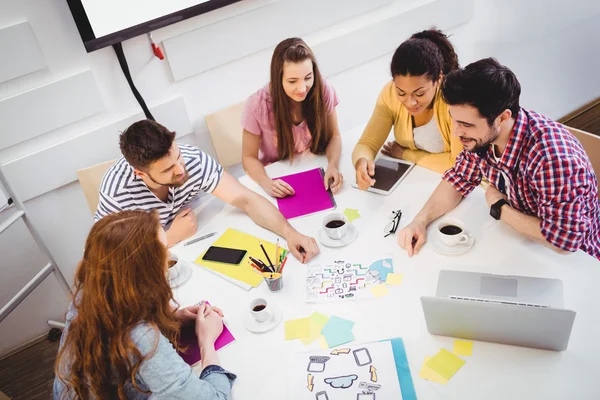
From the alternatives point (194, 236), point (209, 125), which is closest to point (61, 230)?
point (209, 125)

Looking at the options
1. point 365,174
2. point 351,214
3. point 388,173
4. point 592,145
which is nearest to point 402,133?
point 388,173

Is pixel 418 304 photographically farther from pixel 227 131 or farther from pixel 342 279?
pixel 227 131

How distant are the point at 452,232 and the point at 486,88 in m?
0.48

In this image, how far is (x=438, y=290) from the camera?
1411mm

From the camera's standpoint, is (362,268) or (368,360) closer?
(368,360)

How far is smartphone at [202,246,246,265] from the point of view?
1.74m

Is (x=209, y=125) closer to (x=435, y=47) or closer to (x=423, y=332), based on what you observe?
(x=435, y=47)

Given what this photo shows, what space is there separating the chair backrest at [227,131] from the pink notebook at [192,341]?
4.41 feet

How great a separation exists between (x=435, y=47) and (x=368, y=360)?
117 centimetres

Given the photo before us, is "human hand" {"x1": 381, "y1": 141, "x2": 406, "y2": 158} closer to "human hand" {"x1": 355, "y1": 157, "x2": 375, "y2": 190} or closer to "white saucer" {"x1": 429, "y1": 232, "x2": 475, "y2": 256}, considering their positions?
"human hand" {"x1": 355, "y1": 157, "x2": 375, "y2": 190}

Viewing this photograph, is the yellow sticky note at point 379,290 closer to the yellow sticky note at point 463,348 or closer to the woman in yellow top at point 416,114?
the yellow sticky note at point 463,348

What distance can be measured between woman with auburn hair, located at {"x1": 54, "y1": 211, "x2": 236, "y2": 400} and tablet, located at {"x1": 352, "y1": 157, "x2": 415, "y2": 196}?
3.09ft

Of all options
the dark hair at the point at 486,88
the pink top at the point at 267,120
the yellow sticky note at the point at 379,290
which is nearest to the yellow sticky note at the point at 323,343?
the yellow sticky note at the point at 379,290

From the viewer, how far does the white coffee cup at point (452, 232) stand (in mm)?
1591
